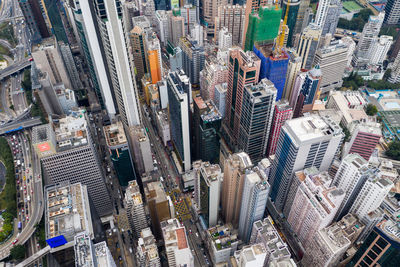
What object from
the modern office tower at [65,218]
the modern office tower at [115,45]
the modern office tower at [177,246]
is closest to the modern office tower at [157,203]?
the modern office tower at [177,246]

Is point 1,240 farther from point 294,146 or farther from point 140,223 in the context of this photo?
point 294,146

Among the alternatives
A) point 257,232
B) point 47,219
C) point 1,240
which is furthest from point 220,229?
point 1,240

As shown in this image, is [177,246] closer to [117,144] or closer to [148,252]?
[148,252]

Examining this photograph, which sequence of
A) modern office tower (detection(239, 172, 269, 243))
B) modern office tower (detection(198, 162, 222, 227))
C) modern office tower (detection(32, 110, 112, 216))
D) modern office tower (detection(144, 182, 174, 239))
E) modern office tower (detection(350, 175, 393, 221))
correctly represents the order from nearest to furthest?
modern office tower (detection(239, 172, 269, 243)) < modern office tower (detection(32, 110, 112, 216)) < modern office tower (detection(350, 175, 393, 221)) < modern office tower (detection(144, 182, 174, 239)) < modern office tower (detection(198, 162, 222, 227))

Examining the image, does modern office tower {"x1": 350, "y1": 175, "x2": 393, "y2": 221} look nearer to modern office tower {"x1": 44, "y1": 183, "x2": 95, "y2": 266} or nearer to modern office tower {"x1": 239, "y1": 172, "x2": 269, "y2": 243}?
modern office tower {"x1": 239, "y1": 172, "x2": 269, "y2": 243}

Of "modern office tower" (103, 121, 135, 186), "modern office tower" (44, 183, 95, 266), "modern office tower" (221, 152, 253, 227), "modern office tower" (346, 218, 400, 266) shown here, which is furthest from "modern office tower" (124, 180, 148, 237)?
"modern office tower" (346, 218, 400, 266)

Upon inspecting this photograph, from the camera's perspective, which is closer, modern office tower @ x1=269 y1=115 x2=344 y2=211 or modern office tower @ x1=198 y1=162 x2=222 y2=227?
modern office tower @ x1=269 y1=115 x2=344 y2=211
